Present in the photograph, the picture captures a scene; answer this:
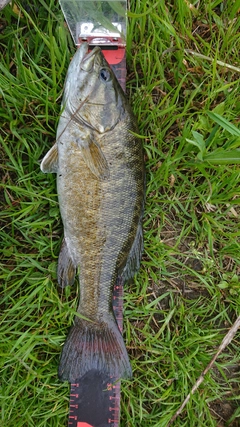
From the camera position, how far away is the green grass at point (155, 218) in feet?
8.20

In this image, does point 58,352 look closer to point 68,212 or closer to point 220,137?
point 68,212

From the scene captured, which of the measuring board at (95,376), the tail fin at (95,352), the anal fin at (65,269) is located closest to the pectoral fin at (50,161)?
the anal fin at (65,269)

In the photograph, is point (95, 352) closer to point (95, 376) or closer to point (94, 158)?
point (95, 376)

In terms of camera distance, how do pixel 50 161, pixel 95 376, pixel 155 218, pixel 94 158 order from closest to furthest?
1. pixel 94 158
2. pixel 50 161
3. pixel 95 376
4. pixel 155 218

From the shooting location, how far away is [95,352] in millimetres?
2447

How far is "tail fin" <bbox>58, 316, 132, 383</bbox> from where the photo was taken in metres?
2.44

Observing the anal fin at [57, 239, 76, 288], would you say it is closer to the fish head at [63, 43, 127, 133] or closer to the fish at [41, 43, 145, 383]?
the fish at [41, 43, 145, 383]

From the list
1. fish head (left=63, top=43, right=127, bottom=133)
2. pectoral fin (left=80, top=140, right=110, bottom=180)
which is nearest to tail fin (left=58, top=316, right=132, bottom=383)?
pectoral fin (left=80, top=140, right=110, bottom=180)

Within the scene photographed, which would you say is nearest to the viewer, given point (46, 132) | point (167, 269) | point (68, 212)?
point (68, 212)

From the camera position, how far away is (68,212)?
7.78 feet

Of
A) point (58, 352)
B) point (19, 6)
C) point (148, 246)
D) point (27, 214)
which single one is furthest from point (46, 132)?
point (58, 352)

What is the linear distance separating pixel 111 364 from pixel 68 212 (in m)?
1.02

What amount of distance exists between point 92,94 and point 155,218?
0.97 m

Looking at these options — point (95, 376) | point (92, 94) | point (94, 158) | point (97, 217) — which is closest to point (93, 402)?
point (95, 376)
